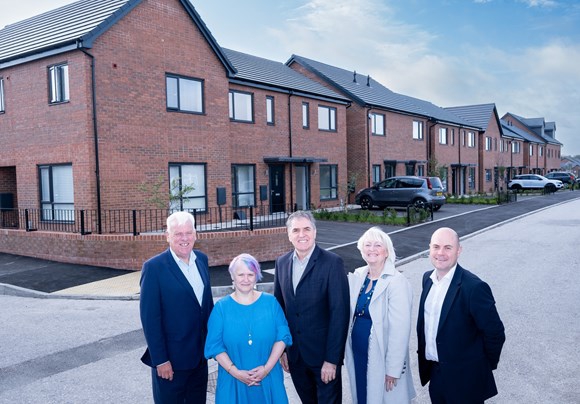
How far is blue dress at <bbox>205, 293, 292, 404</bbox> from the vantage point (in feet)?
11.3

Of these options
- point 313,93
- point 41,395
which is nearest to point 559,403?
A: point 41,395

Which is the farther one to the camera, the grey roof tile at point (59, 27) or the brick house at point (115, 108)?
the grey roof tile at point (59, 27)

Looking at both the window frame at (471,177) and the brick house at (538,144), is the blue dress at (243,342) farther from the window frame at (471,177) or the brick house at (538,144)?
the brick house at (538,144)

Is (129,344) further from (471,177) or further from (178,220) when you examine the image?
(471,177)

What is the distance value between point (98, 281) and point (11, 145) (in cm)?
792

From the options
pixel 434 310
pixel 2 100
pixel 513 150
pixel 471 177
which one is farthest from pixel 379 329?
pixel 513 150

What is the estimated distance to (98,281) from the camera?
10.4 metres

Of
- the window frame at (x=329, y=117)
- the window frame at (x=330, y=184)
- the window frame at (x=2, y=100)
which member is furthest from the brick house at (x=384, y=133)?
the window frame at (x=2, y=100)

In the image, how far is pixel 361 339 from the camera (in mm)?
3729

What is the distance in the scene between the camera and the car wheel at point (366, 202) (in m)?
25.6

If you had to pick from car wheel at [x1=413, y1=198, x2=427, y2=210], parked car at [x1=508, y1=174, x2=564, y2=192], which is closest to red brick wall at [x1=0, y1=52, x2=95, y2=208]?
car wheel at [x1=413, y1=198, x2=427, y2=210]

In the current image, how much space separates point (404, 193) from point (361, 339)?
21.3 metres

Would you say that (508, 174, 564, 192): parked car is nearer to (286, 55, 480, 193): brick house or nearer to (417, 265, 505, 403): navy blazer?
(286, 55, 480, 193): brick house

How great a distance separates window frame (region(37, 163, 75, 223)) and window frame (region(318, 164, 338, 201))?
12993mm
